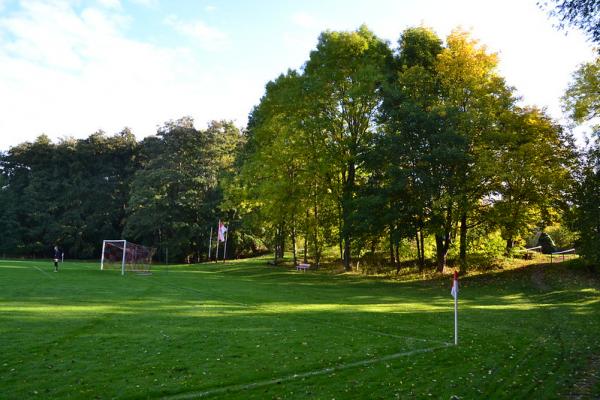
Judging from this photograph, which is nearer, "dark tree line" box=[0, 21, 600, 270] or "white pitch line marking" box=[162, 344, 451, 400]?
"white pitch line marking" box=[162, 344, 451, 400]

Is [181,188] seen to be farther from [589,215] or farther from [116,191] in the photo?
[589,215]

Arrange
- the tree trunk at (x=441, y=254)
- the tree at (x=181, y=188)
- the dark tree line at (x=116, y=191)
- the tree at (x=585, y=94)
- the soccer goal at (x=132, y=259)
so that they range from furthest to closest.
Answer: the dark tree line at (x=116, y=191), the tree at (x=181, y=188), the soccer goal at (x=132, y=259), the tree trunk at (x=441, y=254), the tree at (x=585, y=94)

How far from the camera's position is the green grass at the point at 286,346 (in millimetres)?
7797

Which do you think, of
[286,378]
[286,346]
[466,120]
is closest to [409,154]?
[466,120]

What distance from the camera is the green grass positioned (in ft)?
25.6

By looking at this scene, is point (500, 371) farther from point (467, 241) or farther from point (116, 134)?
point (116, 134)

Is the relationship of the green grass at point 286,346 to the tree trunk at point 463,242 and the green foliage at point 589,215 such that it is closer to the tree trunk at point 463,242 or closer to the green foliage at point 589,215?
the green foliage at point 589,215

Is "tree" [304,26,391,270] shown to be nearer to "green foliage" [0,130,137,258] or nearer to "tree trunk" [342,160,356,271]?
"tree trunk" [342,160,356,271]

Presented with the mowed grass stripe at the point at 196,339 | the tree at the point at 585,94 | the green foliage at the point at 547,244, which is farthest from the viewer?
the green foliage at the point at 547,244

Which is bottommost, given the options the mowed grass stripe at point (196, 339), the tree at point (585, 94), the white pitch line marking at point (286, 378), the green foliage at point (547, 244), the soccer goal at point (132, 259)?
the white pitch line marking at point (286, 378)

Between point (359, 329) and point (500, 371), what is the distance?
4.90 metres

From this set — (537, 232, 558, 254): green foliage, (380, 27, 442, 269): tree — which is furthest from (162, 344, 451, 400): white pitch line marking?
Answer: (537, 232, 558, 254): green foliage

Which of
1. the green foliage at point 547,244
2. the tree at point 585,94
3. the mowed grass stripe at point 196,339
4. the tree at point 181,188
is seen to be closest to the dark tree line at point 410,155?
the tree at point 585,94

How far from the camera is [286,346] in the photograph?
1097cm
